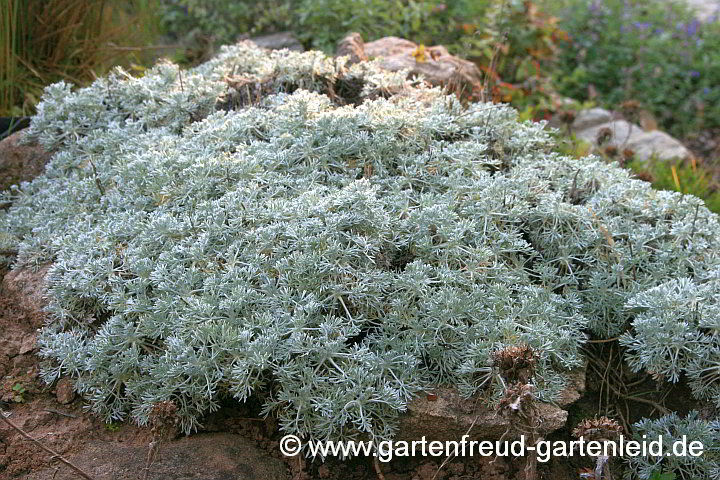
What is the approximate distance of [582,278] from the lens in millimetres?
3016

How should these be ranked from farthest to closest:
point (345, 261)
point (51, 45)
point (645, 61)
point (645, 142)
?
point (645, 61) → point (645, 142) → point (51, 45) → point (345, 261)

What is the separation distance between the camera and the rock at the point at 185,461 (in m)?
2.30

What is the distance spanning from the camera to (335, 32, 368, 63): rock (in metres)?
4.66

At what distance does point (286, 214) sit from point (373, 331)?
0.61 metres

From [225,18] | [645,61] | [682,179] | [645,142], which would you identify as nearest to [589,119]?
[645,142]

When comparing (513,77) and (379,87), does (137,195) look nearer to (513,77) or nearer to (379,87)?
(379,87)

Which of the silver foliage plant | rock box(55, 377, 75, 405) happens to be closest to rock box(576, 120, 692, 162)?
the silver foliage plant

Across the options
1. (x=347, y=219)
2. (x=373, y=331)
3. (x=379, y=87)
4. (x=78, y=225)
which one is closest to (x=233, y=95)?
(x=379, y=87)

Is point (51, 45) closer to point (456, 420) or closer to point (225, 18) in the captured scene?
point (225, 18)

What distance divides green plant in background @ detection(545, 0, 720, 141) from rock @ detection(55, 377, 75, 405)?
619 cm

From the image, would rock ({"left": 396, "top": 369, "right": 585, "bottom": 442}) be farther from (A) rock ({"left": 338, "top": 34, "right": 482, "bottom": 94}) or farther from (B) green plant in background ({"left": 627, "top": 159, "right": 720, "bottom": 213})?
(B) green plant in background ({"left": 627, "top": 159, "right": 720, "bottom": 213})

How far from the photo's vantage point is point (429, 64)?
15.8 feet

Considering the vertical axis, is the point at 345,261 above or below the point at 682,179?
above

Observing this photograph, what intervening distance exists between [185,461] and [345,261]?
3.05ft
